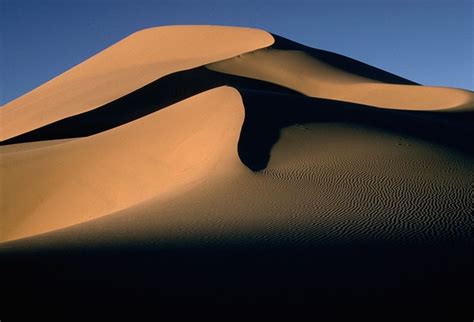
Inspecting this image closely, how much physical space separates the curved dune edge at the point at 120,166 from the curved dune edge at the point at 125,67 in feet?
36.3

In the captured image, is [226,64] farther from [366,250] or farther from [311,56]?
[366,250]

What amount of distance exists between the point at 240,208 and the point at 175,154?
5689 millimetres

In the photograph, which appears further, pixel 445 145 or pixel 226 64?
pixel 226 64

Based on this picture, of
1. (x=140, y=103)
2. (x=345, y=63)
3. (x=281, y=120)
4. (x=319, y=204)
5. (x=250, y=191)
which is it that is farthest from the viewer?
(x=345, y=63)

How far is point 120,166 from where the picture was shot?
50.1 ft

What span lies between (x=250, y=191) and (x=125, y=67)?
30365mm

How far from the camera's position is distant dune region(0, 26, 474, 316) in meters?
6.46

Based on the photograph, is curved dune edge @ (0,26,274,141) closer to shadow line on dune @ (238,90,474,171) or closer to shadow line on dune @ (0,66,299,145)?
shadow line on dune @ (0,66,299,145)

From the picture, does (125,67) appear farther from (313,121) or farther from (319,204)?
(319,204)

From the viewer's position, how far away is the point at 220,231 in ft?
25.4

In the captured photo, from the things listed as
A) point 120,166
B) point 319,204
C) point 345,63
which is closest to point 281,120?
point 120,166

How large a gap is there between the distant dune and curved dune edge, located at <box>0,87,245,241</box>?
49 mm

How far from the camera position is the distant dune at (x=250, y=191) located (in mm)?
6457

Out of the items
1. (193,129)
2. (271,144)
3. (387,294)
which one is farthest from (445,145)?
(387,294)
